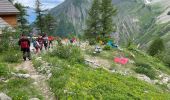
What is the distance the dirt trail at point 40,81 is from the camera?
1838 cm

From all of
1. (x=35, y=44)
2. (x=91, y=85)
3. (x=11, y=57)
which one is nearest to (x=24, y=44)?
(x=11, y=57)

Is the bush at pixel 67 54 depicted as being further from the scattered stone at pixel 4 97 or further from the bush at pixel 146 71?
the scattered stone at pixel 4 97

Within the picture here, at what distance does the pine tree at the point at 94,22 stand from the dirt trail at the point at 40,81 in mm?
51514

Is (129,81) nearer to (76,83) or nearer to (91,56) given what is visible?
(76,83)

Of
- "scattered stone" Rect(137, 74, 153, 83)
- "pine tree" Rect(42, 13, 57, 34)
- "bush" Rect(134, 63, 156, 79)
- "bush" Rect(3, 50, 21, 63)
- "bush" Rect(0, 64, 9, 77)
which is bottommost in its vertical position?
"scattered stone" Rect(137, 74, 153, 83)

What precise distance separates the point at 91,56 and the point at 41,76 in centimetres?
1156

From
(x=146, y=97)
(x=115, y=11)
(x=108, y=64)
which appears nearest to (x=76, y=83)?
(x=146, y=97)

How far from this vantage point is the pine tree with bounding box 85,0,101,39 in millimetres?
75438

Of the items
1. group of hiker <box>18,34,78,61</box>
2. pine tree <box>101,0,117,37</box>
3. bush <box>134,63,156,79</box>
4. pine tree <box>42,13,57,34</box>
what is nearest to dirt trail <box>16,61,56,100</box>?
group of hiker <box>18,34,78,61</box>

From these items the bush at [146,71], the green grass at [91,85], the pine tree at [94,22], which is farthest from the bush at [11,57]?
the pine tree at [94,22]

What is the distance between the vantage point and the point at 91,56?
32.2 meters

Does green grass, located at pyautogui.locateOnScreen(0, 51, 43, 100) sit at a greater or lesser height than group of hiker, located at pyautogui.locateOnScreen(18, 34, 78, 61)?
lesser

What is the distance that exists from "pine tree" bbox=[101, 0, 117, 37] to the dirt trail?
49165 mm

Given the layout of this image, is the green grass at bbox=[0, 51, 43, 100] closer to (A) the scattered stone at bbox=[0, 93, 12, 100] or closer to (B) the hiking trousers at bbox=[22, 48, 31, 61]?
(A) the scattered stone at bbox=[0, 93, 12, 100]
